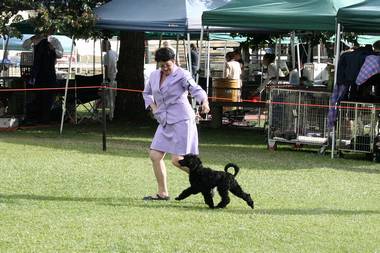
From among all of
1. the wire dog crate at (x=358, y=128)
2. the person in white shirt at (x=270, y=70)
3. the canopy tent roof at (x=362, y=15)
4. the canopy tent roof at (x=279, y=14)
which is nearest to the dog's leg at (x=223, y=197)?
the wire dog crate at (x=358, y=128)

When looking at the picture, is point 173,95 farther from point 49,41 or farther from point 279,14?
point 49,41

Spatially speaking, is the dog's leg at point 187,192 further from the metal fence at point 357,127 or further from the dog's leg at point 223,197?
the metal fence at point 357,127

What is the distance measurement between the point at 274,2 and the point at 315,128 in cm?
249

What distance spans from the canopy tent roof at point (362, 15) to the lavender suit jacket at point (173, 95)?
601 centimetres

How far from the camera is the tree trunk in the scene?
22.0 meters

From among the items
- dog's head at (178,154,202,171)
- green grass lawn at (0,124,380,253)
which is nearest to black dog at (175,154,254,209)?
dog's head at (178,154,202,171)

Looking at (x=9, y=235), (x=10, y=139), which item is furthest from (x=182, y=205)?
(x=10, y=139)

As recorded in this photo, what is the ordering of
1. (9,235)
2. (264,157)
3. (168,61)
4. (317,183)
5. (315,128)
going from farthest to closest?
(315,128)
(264,157)
(317,183)
(168,61)
(9,235)

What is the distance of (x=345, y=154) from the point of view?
1600 cm

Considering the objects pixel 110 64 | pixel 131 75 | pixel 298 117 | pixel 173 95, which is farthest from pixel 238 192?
pixel 110 64

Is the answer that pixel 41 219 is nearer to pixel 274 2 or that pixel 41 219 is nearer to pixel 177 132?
pixel 177 132

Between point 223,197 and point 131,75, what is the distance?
514 inches

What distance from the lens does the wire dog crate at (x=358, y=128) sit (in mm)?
14883

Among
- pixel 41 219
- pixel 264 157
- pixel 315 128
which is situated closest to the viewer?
pixel 41 219
